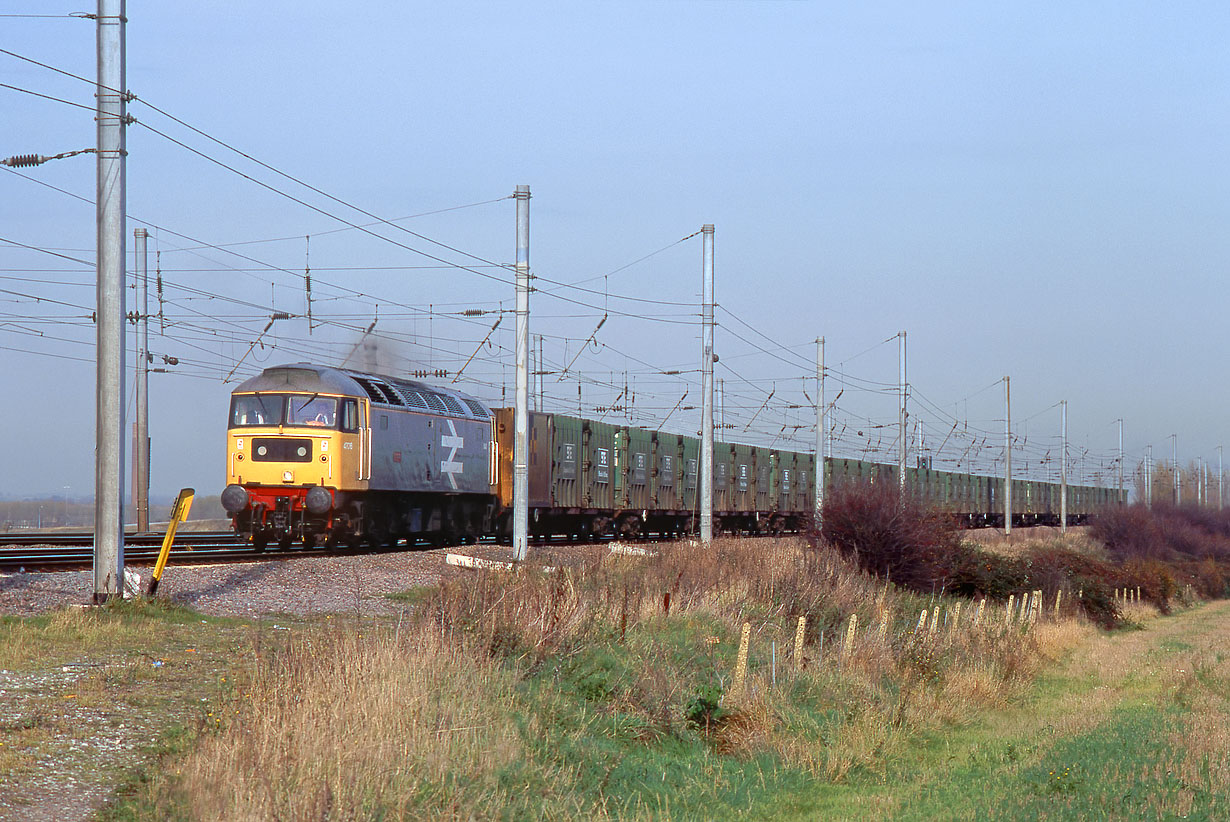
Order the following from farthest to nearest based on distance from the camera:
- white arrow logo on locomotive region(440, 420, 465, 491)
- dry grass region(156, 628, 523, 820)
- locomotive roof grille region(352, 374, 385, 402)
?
white arrow logo on locomotive region(440, 420, 465, 491), locomotive roof grille region(352, 374, 385, 402), dry grass region(156, 628, 523, 820)

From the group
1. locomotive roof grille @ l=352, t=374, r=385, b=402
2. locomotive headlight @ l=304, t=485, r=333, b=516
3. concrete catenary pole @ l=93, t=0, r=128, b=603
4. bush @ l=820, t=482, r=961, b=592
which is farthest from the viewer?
bush @ l=820, t=482, r=961, b=592

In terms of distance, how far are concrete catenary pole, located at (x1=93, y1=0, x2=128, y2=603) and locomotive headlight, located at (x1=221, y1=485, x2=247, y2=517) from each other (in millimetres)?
9971

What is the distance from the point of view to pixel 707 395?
27875 mm

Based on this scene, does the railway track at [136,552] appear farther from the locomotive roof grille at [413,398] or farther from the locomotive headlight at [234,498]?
the locomotive roof grille at [413,398]

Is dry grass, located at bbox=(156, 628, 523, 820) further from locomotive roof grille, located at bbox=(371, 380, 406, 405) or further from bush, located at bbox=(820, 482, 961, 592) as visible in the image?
bush, located at bbox=(820, 482, 961, 592)

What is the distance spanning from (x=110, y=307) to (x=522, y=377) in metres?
9.32

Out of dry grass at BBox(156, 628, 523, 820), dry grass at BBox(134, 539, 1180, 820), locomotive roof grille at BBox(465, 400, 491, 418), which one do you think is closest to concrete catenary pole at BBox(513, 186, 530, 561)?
dry grass at BBox(134, 539, 1180, 820)

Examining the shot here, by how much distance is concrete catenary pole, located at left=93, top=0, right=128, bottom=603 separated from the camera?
1394 centimetres

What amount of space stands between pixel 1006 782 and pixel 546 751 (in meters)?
4.91

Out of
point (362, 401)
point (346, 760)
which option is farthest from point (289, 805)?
point (362, 401)

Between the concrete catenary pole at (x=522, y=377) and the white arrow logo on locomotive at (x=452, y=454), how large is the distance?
22.3 feet

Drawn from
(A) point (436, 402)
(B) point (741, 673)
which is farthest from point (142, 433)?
(B) point (741, 673)

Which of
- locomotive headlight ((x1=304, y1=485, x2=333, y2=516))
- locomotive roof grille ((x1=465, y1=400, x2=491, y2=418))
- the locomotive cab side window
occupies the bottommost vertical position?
locomotive headlight ((x1=304, y1=485, x2=333, y2=516))

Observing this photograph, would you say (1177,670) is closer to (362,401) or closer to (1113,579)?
(362,401)
